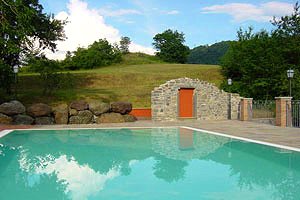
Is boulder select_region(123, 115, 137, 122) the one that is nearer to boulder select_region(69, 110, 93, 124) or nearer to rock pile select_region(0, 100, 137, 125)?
rock pile select_region(0, 100, 137, 125)

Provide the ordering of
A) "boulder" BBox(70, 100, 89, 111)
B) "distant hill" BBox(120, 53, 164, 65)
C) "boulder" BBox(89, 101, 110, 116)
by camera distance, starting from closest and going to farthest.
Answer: "boulder" BBox(70, 100, 89, 111), "boulder" BBox(89, 101, 110, 116), "distant hill" BBox(120, 53, 164, 65)

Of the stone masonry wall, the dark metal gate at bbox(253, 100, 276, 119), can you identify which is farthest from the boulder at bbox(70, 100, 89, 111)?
the dark metal gate at bbox(253, 100, 276, 119)

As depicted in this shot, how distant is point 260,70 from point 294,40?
10.9 feet

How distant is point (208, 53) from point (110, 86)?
40364 millimetres

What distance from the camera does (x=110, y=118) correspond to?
2136cm

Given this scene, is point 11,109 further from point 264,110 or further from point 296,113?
point 264,110

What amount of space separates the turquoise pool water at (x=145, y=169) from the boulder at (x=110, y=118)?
627 centimetres

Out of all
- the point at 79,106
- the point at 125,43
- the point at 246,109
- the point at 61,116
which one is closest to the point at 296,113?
the point at 246,109

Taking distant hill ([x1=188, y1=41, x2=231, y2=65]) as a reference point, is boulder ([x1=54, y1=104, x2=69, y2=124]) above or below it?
below

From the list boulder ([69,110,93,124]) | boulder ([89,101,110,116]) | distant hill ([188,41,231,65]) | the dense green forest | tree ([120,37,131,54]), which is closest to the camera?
boulder ([69,110,93,124])

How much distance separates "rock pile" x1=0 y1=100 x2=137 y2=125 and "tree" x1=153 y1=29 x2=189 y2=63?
52300 mm

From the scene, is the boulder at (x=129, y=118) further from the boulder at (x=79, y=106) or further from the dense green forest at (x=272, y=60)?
the dense green forest at (x=272, y=60)

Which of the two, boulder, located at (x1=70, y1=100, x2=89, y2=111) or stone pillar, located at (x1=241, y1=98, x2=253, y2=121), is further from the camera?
stone pillar, located at (x1=241, y1=98, x2=253, y2=121)

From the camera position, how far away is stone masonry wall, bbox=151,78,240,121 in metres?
21.9
